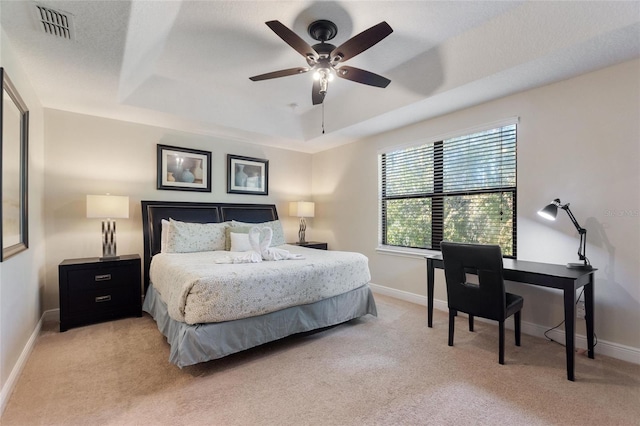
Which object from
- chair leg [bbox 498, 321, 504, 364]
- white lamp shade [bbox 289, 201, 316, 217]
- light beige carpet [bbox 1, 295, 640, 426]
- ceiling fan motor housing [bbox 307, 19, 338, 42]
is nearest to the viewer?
light beige carpet [bbox 1, 295, 640, 426]

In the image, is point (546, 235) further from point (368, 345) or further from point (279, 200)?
point (279, 200)

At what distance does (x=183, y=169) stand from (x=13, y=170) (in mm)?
2107

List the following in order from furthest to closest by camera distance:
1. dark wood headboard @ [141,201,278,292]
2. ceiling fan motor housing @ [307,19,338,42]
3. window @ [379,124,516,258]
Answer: dark wood headboard @ [141,201,278,292]
window @ [379,124,516,258]
ceiling fan motor housing @ [307,19,338,42]

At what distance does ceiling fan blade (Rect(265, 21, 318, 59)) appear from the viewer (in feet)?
6.47

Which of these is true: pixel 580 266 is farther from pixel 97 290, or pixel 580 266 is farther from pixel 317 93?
pixel 97 290

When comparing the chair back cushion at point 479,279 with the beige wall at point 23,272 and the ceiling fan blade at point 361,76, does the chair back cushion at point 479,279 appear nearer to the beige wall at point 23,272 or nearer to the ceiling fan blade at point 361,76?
the ceiling fan blade at point 361,76

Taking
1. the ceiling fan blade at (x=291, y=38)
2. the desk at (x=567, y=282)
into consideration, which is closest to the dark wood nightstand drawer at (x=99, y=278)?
the ceiling fan blade at (x=291, y=38)

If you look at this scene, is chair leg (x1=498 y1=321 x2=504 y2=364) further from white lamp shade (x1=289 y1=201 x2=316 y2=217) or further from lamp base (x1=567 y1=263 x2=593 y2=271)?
white lamp shade (x1=289 y1=201 x2=316 y2=217)

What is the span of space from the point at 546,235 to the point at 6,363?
173 inches

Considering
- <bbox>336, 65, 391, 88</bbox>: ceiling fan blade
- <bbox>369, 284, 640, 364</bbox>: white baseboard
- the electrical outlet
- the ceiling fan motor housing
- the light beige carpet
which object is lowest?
the light beige carpet

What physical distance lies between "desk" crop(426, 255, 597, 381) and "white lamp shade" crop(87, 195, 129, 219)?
12.9 ft

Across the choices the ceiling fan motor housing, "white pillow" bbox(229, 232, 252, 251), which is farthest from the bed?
the ceiling fan motor housing

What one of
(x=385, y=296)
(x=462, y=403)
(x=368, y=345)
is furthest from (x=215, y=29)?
(x=385, y=296)

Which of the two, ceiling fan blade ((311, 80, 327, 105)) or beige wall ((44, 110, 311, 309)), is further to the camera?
beige wall ((44, 110, 311, 309))
